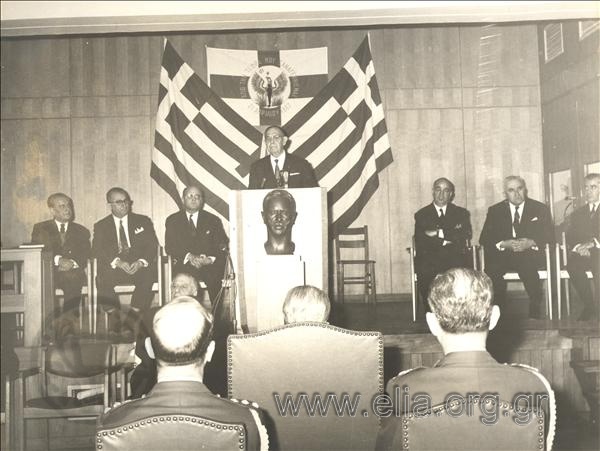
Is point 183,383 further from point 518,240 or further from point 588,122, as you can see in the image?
point 588,122

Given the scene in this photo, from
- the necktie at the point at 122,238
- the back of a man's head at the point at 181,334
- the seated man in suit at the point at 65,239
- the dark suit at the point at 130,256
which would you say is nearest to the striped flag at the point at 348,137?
the dark suit at the point at 130,256

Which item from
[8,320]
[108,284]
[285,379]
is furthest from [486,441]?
[108,284]

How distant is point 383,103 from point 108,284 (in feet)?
12.0

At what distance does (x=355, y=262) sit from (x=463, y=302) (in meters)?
4.96

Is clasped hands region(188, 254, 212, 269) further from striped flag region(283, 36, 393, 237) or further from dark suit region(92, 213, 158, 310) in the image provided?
striped flag region(283, 36, 393, 237)

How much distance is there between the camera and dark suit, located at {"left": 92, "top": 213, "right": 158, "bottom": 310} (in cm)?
575

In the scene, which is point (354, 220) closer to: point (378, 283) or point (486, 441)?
point (378, 283)

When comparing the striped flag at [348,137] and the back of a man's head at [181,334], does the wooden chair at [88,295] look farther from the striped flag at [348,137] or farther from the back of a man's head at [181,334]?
the back of a man's head at [181,334]

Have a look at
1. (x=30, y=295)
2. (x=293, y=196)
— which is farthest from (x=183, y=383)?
(x=293, y=196)

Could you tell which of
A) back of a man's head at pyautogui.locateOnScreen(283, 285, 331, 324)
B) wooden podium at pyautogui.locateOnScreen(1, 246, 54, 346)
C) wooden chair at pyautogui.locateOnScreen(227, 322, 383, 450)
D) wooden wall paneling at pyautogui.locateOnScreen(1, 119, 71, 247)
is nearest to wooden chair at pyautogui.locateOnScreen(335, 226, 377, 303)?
wooden wall paneling at pyautogui.locateOnScreen(1, 119, 71, 247)

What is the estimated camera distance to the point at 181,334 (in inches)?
60.4

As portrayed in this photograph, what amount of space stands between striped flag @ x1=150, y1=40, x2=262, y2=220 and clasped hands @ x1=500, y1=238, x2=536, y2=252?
9.61 ft

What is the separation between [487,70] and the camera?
23.3 ft

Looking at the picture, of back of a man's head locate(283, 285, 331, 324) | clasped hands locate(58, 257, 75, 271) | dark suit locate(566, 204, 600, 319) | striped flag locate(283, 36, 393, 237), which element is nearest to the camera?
back of a man's head locate(283, 285, 331, 324)
